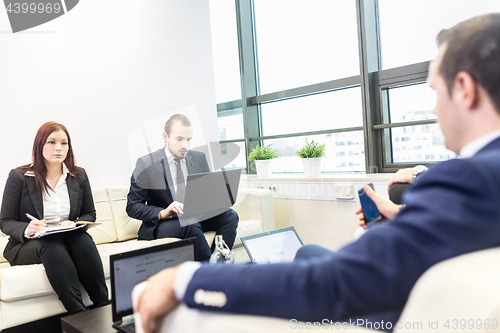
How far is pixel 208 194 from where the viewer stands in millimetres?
2564

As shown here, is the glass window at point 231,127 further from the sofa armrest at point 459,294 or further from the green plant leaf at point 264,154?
the sofa armrest at point 459,294

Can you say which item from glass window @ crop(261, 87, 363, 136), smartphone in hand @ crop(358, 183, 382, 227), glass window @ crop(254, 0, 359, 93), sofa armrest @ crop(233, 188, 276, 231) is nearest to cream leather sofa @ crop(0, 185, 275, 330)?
sofa armrest @ crop(233, 188, 276, 231)

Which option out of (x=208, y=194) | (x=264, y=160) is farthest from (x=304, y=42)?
(x=208, y=194)

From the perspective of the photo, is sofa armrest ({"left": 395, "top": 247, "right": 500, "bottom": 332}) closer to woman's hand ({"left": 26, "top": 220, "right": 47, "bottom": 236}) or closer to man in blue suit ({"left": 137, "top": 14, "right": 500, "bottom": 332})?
man in blue suit ({"left": 137, "top": 14, "right": 500, "bottom": 332})

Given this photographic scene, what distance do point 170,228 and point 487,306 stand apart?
234 centimetres

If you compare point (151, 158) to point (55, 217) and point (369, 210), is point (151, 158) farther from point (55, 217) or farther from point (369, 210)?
point (369, 210)

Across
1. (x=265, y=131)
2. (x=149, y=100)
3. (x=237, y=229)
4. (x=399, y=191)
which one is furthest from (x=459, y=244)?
(x=265, y=131)

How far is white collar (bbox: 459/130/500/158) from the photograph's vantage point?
0.59 metres

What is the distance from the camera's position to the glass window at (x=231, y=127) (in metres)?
4.38

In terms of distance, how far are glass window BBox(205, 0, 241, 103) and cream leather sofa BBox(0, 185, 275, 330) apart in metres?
1.53

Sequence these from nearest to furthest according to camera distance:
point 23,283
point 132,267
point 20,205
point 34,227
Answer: point 132,267
point 23,283
point 34,227
point 20,205

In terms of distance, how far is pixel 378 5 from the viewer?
3176mm

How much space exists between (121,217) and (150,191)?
1.28ft

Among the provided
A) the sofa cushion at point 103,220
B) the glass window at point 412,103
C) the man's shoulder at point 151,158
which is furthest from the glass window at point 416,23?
the sofa cushion at point 103,220
